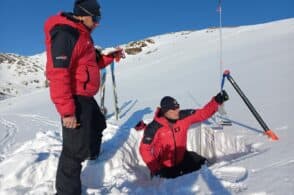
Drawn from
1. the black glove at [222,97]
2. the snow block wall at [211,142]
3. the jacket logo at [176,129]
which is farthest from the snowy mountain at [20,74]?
the black glove at [222,97]

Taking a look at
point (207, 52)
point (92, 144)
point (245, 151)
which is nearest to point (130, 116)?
point (245, 151)

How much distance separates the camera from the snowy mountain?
38.7 meters

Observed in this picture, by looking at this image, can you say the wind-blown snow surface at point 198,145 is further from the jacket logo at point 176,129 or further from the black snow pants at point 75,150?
the jacket logo at point 176,129

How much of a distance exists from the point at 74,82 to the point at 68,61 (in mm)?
330

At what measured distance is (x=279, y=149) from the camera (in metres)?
4.50

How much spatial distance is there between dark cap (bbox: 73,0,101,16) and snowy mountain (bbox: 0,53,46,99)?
33349mm

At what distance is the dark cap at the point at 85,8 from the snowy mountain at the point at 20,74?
3335 cm

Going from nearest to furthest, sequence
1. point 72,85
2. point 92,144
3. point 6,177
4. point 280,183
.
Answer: point 280,183
point 72,85
point 92,144
point 6,177

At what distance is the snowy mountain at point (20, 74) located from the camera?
3868 cm

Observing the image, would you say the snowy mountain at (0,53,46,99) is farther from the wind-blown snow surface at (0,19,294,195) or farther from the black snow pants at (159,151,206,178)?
the black snow pants at (159,151,206,178)

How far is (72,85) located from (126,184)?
1.41m

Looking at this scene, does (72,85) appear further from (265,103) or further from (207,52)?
(207,52)

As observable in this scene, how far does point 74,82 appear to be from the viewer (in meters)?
3.58

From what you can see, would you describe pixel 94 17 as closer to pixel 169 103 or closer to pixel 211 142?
pixel 169 103
